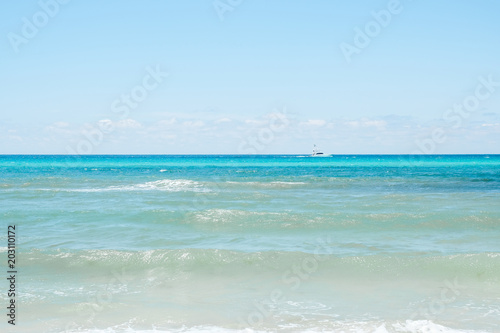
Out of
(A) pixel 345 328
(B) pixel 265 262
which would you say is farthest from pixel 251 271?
(A) pixel 345 328

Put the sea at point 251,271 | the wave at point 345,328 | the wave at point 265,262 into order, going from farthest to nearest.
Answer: the wave at point 265,262, the sea at point 251,271, the wave at point 345,328

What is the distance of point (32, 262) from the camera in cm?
1033

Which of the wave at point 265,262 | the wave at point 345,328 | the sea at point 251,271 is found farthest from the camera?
the wave at point 265,262

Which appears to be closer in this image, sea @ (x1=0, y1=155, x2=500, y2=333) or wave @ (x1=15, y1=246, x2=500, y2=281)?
sea @ (x1=0, y1=155, x2=500, y2=333)

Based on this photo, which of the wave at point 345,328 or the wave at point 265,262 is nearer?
the wave at point 345,328

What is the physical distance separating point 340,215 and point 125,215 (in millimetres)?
7367

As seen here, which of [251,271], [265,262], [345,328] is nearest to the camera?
[345,328]

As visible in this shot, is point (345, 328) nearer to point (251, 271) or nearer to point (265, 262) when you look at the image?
point (251, 271)

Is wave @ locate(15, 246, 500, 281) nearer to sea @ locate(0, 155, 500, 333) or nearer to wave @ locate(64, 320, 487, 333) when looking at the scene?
sea @ locate(0, 155, 500, 333)

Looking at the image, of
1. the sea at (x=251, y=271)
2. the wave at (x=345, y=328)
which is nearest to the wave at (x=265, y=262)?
the sea at (x=251, y=271)

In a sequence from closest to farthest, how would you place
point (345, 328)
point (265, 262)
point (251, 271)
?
point (345, 328), point (251, 271), point (265, 262)

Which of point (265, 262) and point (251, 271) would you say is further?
point (265, 262)

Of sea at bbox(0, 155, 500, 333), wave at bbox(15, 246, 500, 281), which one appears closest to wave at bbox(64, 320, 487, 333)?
sea at bbox(0, 155, 500, 333)

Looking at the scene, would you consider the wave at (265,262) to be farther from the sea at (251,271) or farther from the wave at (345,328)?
the wave at (345,328)
